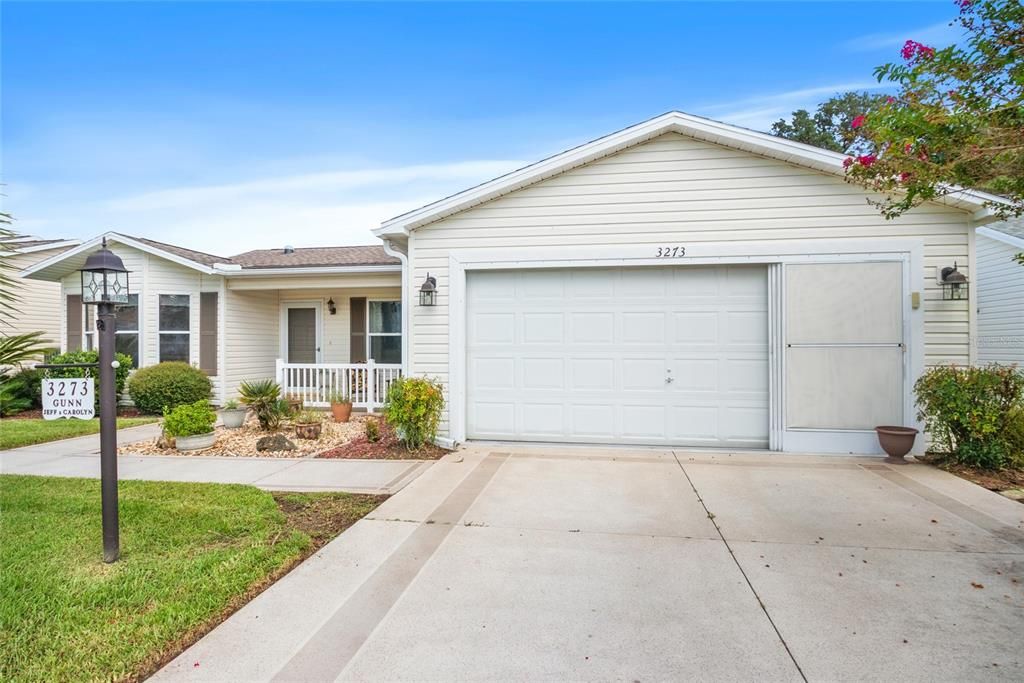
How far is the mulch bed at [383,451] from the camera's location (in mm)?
6734

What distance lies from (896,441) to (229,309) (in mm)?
12031

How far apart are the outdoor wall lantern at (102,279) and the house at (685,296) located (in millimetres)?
4143

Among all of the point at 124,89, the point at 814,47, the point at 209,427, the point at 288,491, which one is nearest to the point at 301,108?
the point at 124,89

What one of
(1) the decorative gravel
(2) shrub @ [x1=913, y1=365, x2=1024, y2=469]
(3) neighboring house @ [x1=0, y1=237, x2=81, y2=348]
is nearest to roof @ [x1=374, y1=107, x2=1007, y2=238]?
(2) shrub @ [x1=913, y1=365, x2=1024, y2=469]

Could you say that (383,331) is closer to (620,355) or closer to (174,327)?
(174,327)

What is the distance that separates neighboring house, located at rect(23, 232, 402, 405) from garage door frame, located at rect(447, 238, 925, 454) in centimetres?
322

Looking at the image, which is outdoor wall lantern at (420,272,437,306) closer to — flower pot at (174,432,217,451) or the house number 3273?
the house number 3273

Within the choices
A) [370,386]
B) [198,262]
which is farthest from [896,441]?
[198,262]

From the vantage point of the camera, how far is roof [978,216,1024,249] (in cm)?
Result: 966

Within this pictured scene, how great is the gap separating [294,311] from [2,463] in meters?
6.68

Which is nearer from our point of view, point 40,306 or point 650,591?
point 650,591

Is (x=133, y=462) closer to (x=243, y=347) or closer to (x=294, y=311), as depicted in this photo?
(x=243, y=347)

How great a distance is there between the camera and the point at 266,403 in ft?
26.7

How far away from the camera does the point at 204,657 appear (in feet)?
7.98
